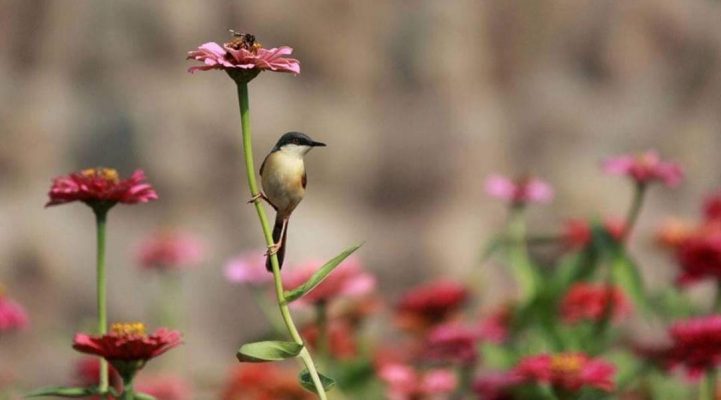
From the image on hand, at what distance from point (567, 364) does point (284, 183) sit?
0.56 m

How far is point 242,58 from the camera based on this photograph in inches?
24.5

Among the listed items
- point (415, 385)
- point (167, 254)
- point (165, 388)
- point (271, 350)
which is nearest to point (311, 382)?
point (271, 350)

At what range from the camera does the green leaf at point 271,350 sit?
0.66 metres

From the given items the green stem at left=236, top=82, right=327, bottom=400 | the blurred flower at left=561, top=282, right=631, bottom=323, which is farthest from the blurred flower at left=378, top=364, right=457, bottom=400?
the green stem at left=236, top=82, right=327, bottom=400

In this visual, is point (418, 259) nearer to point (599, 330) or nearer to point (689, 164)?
point (689, 164)

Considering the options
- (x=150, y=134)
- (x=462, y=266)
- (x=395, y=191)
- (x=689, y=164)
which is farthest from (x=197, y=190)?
(x=689, y=164)

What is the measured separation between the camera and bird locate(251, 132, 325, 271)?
2.01ft

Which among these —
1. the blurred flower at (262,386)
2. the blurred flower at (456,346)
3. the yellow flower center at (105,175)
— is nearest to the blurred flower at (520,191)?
the blurred flower at (456,346)

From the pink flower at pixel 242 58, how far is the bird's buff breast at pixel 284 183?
4 cm

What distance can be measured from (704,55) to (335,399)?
1665 millimetres

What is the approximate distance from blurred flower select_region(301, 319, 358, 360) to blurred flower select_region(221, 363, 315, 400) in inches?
3.2

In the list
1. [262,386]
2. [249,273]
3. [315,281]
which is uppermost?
[315,281]

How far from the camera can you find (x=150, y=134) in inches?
105

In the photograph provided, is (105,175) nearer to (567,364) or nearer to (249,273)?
(567,364)
